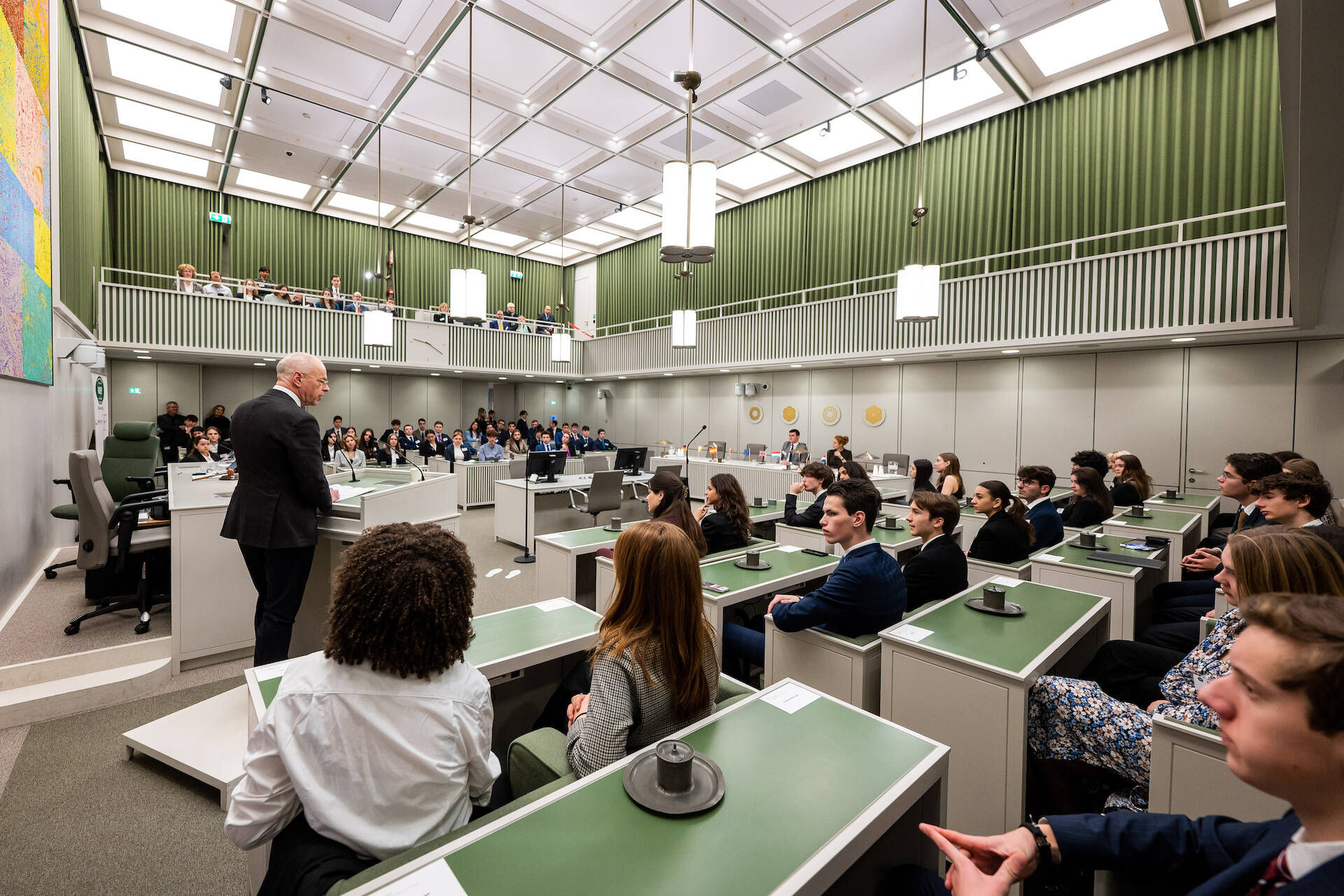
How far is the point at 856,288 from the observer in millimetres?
10445

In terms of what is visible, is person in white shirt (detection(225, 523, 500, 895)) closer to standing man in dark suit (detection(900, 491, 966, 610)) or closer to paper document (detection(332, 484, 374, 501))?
standing man in dark suit (detection(900, 491, 966, 610))

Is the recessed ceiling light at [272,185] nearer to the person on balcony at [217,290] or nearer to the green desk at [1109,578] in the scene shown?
the person on balcony at [217,290]

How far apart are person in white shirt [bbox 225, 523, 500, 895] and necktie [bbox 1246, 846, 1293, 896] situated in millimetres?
1297

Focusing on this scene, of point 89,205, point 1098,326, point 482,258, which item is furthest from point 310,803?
point 482,258

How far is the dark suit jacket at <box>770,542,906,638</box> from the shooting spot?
2402mm

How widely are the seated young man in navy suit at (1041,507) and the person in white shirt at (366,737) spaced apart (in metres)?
4.02

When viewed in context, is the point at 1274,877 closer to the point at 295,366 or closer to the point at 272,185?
the point at 295,366

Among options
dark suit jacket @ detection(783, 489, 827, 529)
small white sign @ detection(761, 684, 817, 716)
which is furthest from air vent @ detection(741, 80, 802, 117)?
small white sign @ detection(761, 684, 817, 716)

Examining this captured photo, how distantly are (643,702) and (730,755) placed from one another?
0.25 metres

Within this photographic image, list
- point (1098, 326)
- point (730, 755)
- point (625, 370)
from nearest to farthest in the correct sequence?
point (730, 755) < point (1098, 326) < point (625, 370)

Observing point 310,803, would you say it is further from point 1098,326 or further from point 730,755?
point 1098,326

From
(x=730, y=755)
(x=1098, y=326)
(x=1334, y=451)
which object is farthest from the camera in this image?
(x=1098, y=326)

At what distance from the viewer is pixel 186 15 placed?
6555mm

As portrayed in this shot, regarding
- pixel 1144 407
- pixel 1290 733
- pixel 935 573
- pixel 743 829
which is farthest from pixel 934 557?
pixel 1144 407
